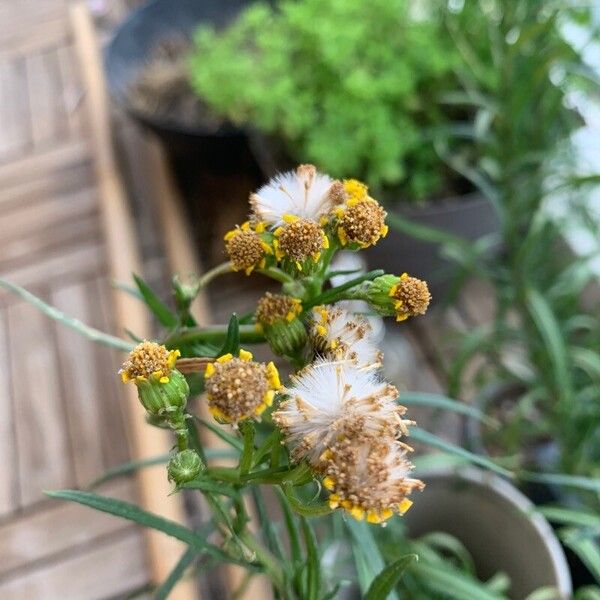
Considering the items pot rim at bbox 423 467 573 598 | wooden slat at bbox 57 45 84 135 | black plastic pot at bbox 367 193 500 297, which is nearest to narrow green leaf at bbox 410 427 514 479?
pot rim at bbox 423 467 573 598

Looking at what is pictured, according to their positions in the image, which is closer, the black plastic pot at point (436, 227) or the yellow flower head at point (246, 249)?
the yellow flower head at point (246, 249)

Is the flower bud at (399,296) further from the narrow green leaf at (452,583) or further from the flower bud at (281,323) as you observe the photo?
the narrow green leaf at (452,583)

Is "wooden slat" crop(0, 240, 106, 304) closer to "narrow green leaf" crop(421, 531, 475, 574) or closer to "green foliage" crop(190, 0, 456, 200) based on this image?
"green foliage" crop(190, 0, 456, 200)

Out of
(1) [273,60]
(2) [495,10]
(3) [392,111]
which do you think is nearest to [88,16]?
(1) [273,60]

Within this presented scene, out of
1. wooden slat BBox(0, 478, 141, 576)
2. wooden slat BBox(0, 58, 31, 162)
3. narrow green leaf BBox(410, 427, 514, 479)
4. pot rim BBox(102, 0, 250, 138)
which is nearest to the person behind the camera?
narrow green leaf BBox(410, 427, 514, 479)

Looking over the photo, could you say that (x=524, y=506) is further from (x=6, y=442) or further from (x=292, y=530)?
(x=6, y=442)

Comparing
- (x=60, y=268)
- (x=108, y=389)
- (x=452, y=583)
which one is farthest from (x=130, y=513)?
(x=60, y=268)

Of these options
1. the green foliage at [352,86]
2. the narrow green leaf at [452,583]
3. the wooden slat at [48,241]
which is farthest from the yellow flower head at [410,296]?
the wooden slat at [48,241]
